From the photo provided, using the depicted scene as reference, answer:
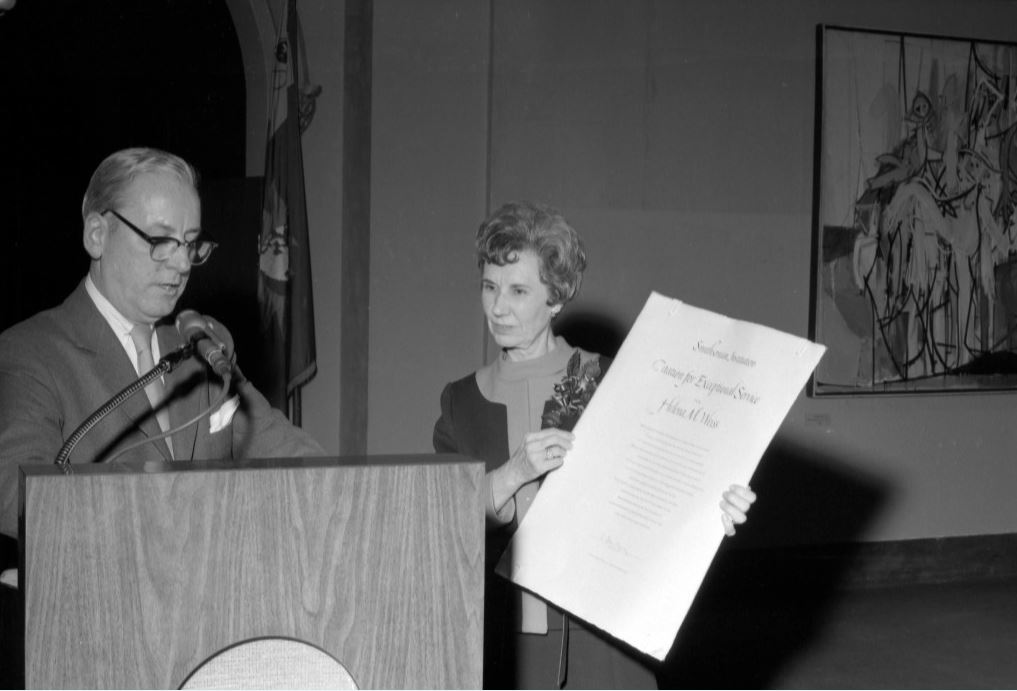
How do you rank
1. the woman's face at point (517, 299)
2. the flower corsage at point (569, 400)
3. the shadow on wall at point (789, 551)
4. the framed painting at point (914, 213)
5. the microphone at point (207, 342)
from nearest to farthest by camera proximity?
the microphone at point (207, 342) → the flower corsage at point (569, 400) → the woman's face at point (517, 299) → the shadow on wall at point (789, 551) → the framed painting at point (914, 213)

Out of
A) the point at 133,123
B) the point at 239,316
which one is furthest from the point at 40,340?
the point at 133,123

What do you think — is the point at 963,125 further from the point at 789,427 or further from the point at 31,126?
the point at 31,126

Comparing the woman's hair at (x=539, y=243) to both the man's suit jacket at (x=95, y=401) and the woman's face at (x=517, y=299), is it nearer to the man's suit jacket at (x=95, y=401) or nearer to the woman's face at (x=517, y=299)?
the woman's face at (x=517, y=299)

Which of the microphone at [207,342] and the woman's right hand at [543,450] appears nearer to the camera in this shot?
the microphone at [207,342]

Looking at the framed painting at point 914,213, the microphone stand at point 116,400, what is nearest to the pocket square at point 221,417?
the microphone stand at point 116,400

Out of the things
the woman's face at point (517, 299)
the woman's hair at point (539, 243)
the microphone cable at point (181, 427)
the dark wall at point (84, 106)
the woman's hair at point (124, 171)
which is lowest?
the microphone cable at point (181, 427)

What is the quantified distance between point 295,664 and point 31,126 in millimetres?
5003

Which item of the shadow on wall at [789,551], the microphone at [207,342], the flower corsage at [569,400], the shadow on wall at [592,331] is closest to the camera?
the microphone at [207,342]

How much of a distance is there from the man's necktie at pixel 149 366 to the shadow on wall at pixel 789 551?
145 inches

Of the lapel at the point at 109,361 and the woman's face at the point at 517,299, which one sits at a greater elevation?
the woman's face at the point at 517,299

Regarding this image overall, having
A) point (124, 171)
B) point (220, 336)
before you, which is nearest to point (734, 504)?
point (220, 336)

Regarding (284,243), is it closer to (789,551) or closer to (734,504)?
(789,551)

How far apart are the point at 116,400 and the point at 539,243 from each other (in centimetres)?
112

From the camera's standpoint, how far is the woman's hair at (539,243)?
2.43 m
